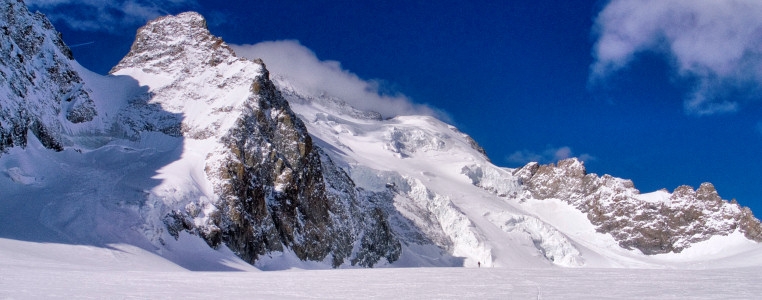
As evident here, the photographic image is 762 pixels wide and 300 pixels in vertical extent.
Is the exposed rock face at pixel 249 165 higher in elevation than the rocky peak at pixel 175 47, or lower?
lower

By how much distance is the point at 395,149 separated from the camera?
168m

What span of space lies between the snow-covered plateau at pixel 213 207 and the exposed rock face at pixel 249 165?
284 millimetres

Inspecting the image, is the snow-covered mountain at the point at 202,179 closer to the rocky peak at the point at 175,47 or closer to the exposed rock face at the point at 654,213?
the rocky peak at the point at 175,47

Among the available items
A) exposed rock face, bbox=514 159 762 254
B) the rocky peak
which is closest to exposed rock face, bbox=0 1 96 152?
the rocky peak

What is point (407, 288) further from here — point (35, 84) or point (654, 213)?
point (654, 213)

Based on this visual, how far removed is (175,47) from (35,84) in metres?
35.2

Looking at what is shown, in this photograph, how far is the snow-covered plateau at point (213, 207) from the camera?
537 inches

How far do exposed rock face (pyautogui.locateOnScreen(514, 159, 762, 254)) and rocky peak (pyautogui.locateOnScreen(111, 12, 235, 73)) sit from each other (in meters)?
129

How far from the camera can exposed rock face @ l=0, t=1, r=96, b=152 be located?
47656 mm

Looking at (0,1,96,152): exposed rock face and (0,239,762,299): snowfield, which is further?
(0,1,96,152): exposed rock face

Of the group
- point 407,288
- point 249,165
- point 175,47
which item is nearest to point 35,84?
point 249,165

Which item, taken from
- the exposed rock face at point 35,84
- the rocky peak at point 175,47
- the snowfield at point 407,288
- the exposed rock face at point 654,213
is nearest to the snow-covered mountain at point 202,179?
the exposed rock face at point 35,84

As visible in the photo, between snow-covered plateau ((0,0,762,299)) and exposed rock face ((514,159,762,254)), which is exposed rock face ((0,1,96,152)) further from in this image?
exposed rock face ((514,159,762,254))

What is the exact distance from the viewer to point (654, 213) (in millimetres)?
165125
